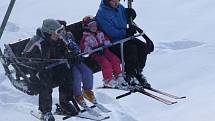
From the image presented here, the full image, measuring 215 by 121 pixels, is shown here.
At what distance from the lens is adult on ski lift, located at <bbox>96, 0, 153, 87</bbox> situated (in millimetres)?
14945

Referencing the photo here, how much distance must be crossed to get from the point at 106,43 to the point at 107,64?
392 millimetres

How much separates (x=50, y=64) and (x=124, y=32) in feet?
6.03

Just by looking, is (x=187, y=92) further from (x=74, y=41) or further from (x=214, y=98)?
(x=74, y=41)

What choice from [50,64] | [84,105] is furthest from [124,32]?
[50,64]

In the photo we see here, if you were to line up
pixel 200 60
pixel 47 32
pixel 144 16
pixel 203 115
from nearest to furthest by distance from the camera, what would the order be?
pixel 47 32, pixel 203 115, pixel 200 60, pixel 144 16

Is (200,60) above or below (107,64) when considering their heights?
below

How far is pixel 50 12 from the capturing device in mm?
103250

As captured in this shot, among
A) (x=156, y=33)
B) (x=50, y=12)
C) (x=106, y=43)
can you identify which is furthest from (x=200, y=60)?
(x=106, y=43)

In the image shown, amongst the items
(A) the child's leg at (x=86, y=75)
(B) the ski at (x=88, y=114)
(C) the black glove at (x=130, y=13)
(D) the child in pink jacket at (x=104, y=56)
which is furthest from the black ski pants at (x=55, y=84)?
(C) the black glove at (x=130, y=13)

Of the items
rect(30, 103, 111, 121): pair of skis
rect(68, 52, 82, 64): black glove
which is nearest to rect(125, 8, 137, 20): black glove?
rect(68, 52, 82, 64): black glove

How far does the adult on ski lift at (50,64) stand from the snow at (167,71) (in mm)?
44710

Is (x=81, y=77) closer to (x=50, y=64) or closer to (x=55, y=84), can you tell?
(x=55, y=84)

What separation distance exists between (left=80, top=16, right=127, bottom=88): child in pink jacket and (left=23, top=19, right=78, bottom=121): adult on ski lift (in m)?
0.69

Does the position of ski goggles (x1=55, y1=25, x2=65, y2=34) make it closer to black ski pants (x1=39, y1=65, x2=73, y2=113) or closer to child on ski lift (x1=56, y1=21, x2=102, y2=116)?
child on ski lift (x1=56, y1=21, x2=102, y2=116)
